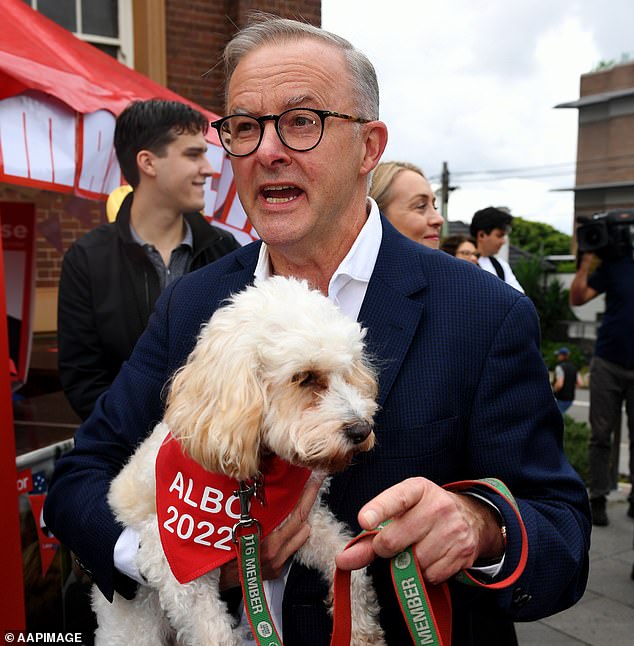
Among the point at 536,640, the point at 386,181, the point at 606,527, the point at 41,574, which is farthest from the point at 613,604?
the point at 41,574

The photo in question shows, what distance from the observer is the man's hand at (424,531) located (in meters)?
1.22

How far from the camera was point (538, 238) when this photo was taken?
80.4 metres

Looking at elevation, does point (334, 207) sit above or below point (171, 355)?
above

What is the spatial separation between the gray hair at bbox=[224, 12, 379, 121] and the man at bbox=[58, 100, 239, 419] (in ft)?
5.91

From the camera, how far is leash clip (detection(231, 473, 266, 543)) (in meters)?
1.56

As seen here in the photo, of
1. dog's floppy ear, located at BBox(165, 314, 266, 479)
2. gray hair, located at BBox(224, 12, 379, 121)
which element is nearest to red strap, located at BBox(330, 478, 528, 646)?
dog's floppy ear, located at BBox(165, 314, 266, 479)

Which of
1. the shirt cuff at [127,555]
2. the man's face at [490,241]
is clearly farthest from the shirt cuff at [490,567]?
the man's face at [490,241]

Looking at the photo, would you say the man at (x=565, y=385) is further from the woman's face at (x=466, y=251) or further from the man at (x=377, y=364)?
the man at (x=377, y=364)

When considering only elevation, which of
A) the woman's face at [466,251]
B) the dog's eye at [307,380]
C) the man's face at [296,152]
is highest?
the man's face at [296,152]

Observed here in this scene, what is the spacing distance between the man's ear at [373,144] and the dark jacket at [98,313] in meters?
1.84

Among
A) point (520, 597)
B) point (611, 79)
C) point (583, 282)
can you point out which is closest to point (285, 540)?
point (520, 597)

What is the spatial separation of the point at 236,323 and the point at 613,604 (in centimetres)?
435

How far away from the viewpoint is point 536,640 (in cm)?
436

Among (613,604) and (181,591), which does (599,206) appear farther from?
(181,591)
